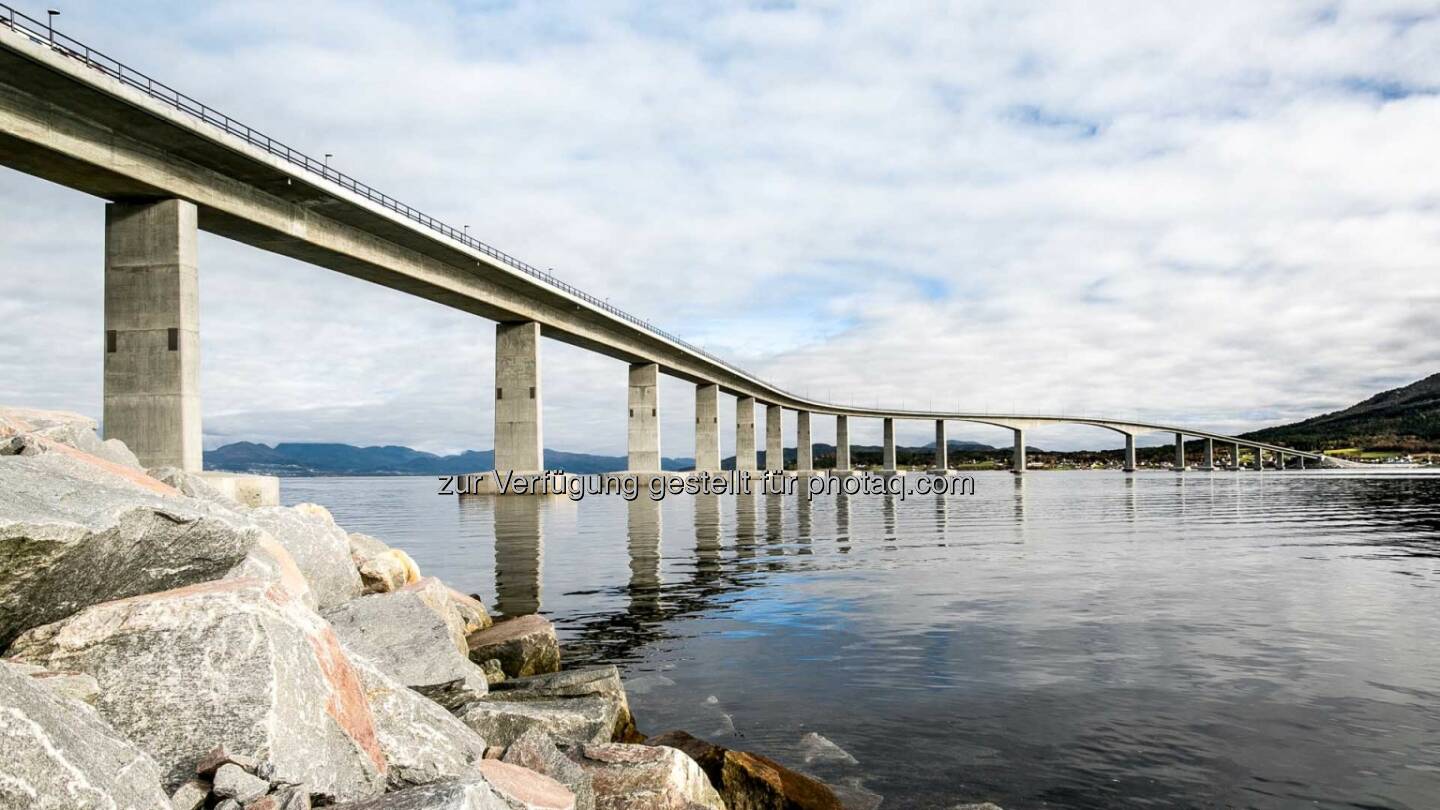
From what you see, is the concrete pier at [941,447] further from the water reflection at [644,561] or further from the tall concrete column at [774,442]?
the water reflection at [644,561]

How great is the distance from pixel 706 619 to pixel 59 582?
43.4 ft

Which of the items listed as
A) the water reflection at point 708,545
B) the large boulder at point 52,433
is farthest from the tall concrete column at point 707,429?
the large boulder at point 52,433

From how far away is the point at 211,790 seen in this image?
568 cm

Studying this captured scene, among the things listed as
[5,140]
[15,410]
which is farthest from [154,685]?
[5,140]

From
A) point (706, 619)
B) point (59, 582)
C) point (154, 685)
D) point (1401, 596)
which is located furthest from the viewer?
point (1401, 596)

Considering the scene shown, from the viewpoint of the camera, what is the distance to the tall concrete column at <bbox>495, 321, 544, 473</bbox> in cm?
7431

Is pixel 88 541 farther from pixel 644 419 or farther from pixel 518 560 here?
pixel 644 419

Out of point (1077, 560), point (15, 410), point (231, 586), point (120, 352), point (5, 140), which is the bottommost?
point (1077, 560)

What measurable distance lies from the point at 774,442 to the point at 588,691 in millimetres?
148362

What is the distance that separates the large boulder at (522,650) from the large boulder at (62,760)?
321 inches

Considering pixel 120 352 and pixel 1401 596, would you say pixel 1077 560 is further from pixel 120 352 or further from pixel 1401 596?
pixel 120 352

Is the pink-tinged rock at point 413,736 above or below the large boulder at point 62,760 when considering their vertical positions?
below

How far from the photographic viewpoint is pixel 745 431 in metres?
145

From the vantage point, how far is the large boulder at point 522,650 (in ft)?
44.5
